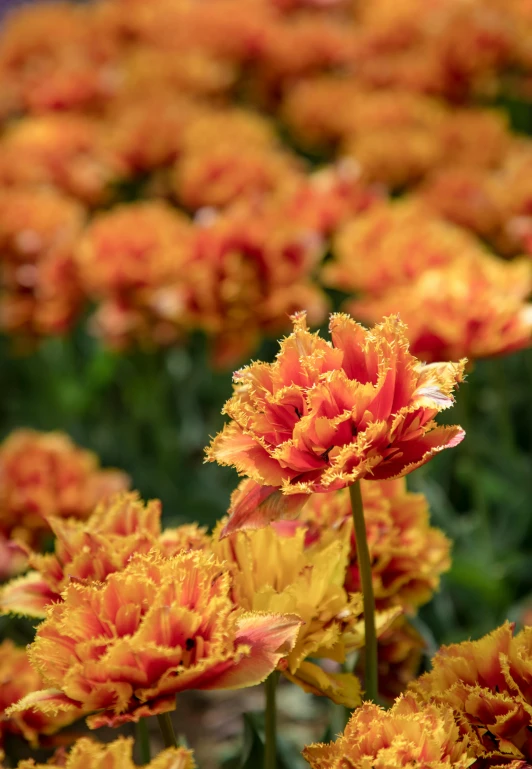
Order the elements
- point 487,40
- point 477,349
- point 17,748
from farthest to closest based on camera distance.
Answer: point 487,40 → point 477,349 → point 17,748

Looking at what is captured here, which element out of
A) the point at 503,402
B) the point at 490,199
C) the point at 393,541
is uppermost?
the point at 490,199

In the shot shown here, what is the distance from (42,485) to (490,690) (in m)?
0.62

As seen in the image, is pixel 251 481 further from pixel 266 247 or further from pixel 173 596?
pixel 266 247

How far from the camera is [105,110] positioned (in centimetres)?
200

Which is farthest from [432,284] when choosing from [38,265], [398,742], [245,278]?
[38,265]

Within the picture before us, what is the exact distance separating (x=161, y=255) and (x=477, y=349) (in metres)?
0.54

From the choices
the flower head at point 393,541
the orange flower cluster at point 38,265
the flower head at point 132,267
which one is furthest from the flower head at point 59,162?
the flower head at point 393,541

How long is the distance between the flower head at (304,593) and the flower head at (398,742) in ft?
0.20

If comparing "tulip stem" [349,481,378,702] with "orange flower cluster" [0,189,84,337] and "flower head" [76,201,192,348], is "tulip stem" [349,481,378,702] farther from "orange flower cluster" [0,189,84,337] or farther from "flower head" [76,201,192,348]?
"orange flower cluster" [0,189,84,337]

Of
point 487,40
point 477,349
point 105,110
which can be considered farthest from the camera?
point 105,110

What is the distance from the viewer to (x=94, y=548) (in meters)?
0.56

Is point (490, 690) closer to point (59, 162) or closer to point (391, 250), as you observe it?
point (391, 250)

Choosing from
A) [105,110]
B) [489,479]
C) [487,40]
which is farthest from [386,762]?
[105,110]

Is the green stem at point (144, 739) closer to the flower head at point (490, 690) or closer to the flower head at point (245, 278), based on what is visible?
the flower head at point (490, 690)
